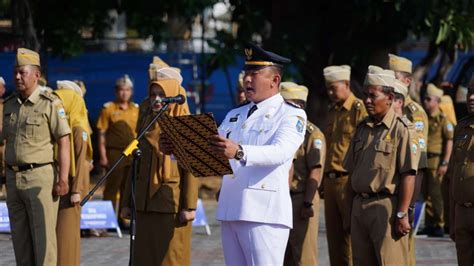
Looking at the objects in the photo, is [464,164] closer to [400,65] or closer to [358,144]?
[358,144]

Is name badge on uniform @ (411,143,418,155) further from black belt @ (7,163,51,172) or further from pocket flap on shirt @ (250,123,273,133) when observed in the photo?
black belt @ (7,163,51,172)

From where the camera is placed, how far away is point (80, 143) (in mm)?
12367

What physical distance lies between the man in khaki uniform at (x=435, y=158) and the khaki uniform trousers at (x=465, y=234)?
6761 millimetres

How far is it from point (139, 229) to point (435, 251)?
19.4 ft

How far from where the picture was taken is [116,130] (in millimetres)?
18203

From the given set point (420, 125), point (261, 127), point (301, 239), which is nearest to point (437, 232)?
point (420, 125)

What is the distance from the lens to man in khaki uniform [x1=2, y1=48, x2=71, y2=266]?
436 inches

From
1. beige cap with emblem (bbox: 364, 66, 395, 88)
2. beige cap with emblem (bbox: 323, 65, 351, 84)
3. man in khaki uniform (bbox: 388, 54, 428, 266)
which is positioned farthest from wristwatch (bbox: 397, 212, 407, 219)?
beige cap with emblem (bbox: 323, 65, 351, 84)

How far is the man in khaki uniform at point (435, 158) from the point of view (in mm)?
17484

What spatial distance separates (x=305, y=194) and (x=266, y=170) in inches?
129

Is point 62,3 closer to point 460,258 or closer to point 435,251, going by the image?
point 435,251

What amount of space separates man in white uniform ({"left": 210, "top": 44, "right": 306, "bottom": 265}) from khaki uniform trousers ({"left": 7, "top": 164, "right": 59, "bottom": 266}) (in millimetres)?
2910

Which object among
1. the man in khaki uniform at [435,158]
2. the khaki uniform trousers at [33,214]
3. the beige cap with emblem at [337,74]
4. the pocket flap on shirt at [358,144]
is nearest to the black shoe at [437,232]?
the man in khaki uniform at [435,158]

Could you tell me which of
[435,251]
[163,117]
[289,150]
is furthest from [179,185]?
[435,251]
